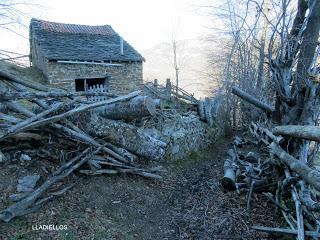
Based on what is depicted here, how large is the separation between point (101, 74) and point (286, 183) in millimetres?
11391

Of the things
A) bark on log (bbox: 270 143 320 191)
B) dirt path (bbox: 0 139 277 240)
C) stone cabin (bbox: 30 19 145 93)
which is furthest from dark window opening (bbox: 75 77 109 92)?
bark on log (bbox: 270 143 320 191)

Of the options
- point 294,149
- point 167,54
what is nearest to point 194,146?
point 294,149

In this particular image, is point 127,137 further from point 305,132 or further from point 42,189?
point 305,132

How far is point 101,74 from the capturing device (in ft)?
46.9

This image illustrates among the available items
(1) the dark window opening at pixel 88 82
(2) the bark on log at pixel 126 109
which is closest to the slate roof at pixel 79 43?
(1) the dark window opening at pixel 88 82

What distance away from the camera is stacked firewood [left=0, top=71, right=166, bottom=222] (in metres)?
4.42

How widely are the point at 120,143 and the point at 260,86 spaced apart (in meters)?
8.57

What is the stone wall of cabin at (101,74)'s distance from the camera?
13.5 meters

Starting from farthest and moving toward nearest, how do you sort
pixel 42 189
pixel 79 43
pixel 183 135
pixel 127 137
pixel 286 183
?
pixel 79 43
pixel 183 135
pixel 127 137
pixel 286 183
pixel 42 189

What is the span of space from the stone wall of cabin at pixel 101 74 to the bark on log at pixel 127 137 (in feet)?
28.2

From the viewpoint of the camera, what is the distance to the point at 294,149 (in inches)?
193

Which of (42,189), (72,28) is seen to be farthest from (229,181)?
(72,28)

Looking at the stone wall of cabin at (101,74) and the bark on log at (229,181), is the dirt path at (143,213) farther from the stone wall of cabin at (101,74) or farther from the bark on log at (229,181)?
the stone wall of cabin at (101,74)

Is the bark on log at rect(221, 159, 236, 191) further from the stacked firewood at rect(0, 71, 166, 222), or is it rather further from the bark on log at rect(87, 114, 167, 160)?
the bark on log at rect(87, 114, 167, 160)
